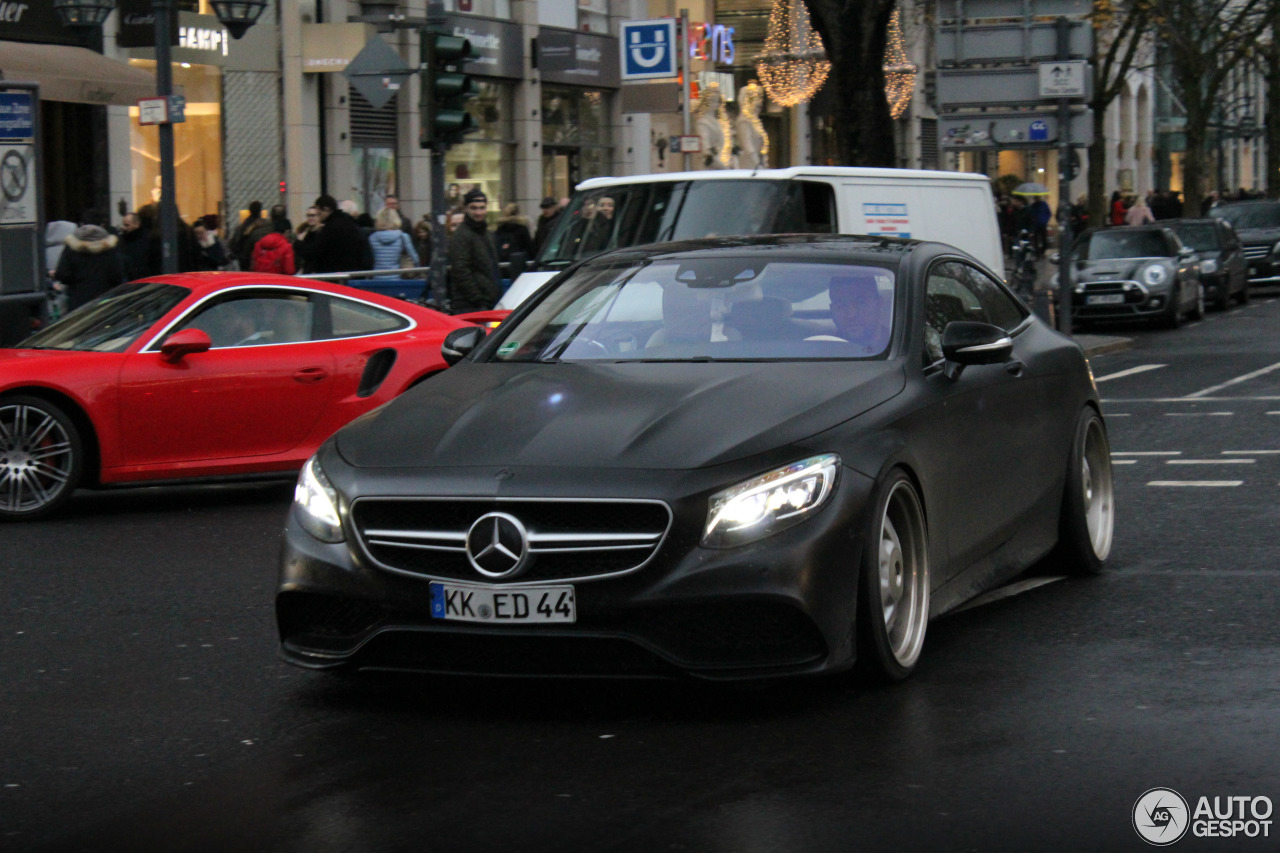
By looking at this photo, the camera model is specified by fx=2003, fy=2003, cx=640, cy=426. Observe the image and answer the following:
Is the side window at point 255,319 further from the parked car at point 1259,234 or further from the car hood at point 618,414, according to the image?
the parked car at point 1259,234

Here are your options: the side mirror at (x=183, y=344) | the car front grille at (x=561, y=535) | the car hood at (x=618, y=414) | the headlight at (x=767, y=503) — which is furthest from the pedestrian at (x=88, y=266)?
the headlight at (x=767, y=503)

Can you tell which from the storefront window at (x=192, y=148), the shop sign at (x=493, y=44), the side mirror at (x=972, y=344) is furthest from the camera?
the shop sign at (x=493, y=44)

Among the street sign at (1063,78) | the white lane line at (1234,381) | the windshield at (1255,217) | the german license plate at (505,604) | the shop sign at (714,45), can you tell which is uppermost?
the shop sign at (714,45)

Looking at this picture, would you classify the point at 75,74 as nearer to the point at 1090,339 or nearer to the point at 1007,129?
the point at 1007,129

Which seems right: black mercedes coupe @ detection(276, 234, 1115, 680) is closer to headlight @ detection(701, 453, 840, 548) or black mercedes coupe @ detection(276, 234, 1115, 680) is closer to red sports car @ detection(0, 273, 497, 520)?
headlight @ detection(701, 453, 840, 548)

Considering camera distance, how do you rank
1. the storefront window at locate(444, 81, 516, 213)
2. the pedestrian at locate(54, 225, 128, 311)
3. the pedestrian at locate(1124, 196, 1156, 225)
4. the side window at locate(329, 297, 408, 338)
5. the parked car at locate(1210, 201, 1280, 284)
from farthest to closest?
the pedestrian at locate(1124, 196, 1156, 225)
the parked car at locate(1210, 201, 1280, 284)
the storefront window at locate(444, 81, 516, 213)
the pedestrian at locate(54, 225, 128, 311)
the side window at locate(329, 297, 408, 338)

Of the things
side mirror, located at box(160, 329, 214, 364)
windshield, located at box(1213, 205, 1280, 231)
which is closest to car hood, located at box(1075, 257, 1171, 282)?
windshield, located at box(1213, 205, 1280, 231)

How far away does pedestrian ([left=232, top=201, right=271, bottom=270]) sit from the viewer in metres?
21.2

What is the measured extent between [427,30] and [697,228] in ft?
11.2

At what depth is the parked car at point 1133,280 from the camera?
91.7 ft

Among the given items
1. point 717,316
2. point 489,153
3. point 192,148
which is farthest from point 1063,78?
point 717,316

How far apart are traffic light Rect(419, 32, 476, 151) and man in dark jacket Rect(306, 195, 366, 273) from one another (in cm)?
335

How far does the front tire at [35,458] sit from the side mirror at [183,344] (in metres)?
0.66

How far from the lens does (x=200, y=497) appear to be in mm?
12312
